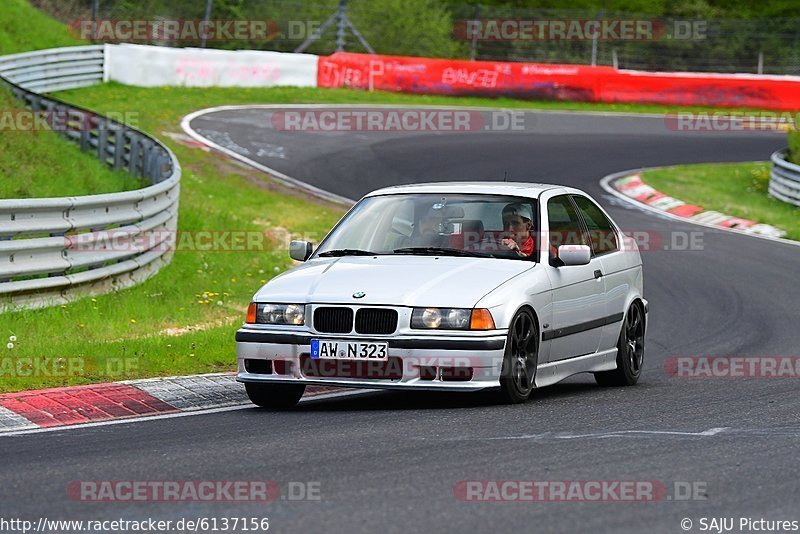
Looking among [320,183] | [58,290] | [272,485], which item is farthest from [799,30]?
[272,485]

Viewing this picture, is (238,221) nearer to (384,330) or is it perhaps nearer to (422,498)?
(384,330)

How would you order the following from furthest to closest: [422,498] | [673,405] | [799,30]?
[799,30], [673,405], [422,498]

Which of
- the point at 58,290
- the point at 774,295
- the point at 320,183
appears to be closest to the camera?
the point at 58,290

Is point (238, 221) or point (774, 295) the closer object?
point (774, 295)

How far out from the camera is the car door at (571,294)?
9.36m

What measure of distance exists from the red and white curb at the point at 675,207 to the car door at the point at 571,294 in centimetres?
1224

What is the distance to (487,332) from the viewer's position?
27.5ft

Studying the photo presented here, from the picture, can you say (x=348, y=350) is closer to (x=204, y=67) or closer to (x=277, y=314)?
(x=277, y=314)

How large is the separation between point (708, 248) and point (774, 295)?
3.60 m

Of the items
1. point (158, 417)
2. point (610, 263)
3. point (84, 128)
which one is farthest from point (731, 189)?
point (158, 417)

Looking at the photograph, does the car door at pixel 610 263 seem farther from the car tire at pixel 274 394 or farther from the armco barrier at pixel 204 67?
the armco barrier at pixel 204 67

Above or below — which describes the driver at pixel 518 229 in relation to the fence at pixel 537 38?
above

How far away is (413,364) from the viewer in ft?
27.4

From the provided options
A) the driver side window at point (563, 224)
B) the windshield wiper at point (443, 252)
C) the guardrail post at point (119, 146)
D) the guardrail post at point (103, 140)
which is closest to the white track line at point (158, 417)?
the windshield wiper at point (443, 252)
